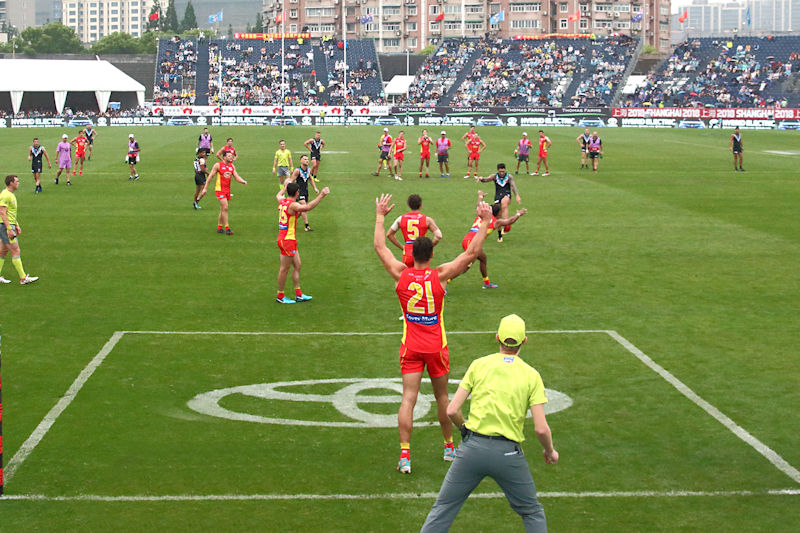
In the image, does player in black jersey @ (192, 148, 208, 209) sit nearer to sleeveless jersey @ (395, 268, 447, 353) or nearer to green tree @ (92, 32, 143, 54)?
sleeveless jersey @ (395, 268, 447, 353)

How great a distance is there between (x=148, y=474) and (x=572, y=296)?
1073cm

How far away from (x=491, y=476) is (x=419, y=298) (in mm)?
2703

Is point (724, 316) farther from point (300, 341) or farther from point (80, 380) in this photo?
point (80, 380)

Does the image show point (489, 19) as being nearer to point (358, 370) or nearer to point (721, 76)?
point (721, 76)

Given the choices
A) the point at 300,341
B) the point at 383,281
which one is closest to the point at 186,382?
the point at 300,341

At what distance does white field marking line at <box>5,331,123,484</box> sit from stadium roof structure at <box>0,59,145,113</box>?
9576 cm

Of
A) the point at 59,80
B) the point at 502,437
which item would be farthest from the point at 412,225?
the point at 59,80

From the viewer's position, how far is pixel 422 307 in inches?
386

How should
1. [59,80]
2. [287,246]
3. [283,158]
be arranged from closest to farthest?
1. [287,246]
2. [283,158]
3. [59,80]

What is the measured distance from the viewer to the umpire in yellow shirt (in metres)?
7.38

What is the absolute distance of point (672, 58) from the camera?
367ft

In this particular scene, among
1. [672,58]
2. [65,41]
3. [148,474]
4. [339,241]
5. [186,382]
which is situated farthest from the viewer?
[65,41]

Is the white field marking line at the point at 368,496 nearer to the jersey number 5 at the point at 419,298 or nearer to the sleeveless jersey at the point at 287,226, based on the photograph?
the jersey number 5 at the point at 419,298

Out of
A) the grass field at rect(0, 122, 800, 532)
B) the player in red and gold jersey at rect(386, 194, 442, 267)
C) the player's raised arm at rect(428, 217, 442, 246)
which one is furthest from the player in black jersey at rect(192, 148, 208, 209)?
the player's raised arm at rect(428, 217, 442, 246)
